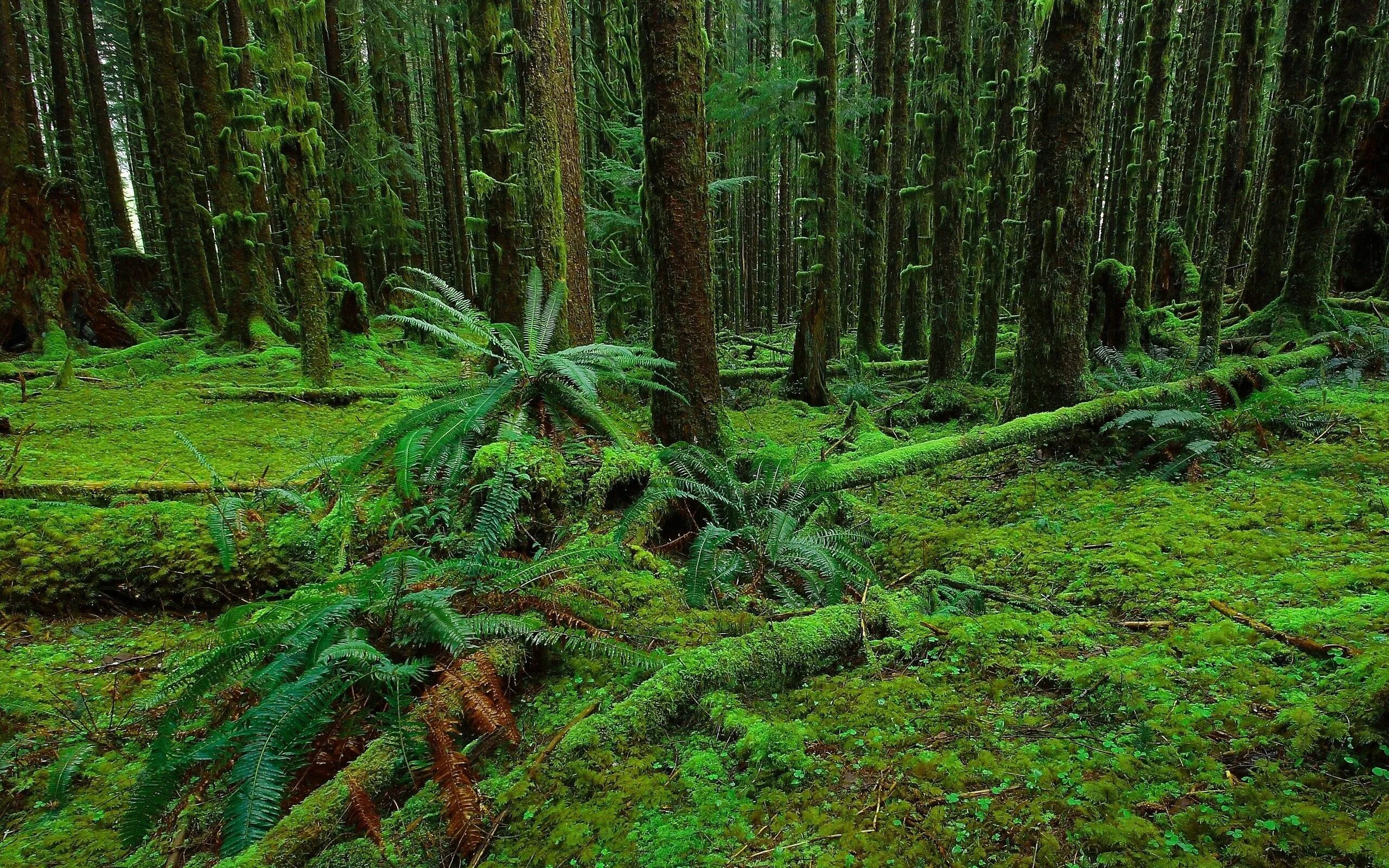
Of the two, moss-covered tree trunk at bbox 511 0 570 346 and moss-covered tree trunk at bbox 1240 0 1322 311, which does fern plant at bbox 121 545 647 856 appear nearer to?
moss-covered tree trunk at bbox 511 0 570 346

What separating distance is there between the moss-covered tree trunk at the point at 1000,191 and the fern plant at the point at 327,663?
8.38 meters

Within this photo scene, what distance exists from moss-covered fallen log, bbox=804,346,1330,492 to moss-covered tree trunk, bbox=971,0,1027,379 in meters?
3.92

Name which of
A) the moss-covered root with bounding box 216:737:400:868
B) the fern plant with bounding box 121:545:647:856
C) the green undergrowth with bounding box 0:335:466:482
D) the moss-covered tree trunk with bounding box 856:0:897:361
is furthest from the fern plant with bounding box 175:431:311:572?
the moss-covered tree trunk with bounding box 856:0:897:361

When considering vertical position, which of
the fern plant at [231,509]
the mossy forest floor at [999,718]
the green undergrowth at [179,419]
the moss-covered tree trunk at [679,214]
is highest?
the moss-covered tree trunk at [679,214]

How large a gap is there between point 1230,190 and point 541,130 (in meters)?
6.40

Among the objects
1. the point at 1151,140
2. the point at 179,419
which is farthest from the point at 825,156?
the point at 179,419

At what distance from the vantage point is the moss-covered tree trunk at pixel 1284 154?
6871 millimetres

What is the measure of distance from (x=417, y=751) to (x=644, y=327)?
10.7 meters

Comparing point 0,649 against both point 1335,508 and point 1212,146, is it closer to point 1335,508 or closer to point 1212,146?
point 1335,508

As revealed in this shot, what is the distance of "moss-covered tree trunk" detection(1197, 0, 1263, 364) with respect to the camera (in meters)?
5.32

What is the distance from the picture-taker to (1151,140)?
30.5 feet

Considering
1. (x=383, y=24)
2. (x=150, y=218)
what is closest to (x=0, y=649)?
(x=383, y=24)

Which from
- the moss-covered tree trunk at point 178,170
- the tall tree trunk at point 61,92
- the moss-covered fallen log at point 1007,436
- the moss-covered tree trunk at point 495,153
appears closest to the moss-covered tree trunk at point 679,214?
the moss-covered fallen log at point 1007,436

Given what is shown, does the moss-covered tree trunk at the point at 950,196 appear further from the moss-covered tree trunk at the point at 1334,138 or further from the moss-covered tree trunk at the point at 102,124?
the moss-covered tree trunk at the point at 102,124
